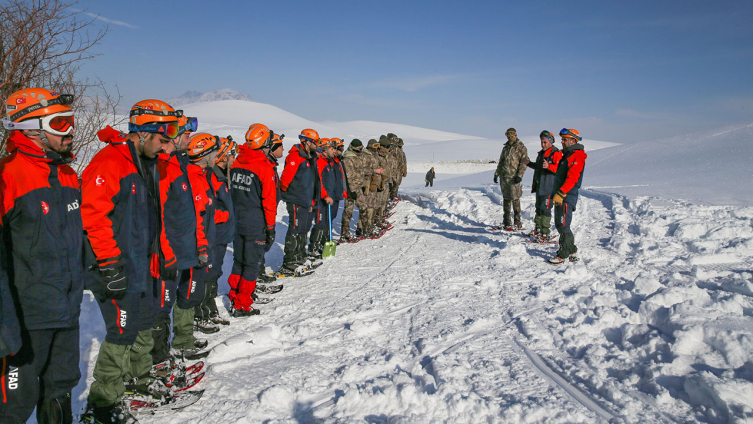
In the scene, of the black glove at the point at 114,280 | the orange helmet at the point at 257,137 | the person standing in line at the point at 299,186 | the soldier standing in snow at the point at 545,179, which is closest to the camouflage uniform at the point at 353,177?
the person standing in line at the point at 299,186

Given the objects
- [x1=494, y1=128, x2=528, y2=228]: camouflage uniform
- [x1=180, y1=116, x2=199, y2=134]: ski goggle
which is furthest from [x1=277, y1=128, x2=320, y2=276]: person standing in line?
A: [x1=494, y1=128, x2=528, y2=228]: camouflage uniform

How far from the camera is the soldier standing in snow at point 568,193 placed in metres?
6.83

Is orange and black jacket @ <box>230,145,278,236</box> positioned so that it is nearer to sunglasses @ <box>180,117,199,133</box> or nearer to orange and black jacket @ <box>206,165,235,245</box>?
orange and black jacket @ <box>206,165,235,245</box>

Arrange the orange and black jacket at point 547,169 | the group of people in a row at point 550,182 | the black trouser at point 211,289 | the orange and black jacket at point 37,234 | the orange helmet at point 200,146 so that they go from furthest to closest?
the orange and black jacket at point 547,169 → the group of people in a row at point 550,182 → the black trouser at point 211,289 → the orange helmet at point 200,146 → the orange and black jacket at point 37,234

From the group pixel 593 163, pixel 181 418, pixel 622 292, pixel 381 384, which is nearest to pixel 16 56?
pixel 181 418

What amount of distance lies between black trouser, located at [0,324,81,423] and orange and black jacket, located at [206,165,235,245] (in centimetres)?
211

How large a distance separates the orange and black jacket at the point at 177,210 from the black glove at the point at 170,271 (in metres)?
0.03

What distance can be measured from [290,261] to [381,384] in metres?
4.00

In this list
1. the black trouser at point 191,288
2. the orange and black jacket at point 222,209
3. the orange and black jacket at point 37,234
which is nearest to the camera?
the orange and black jacket at point 37,234

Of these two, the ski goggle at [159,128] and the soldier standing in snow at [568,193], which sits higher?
the ski goggle at [159,128]

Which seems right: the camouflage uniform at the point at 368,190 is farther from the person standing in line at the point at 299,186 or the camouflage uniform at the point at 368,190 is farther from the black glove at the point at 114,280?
the black glove at the point at 114,280

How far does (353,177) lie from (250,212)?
14.9 feet

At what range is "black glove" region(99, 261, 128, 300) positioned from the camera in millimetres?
2758

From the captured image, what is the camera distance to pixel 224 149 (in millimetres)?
4996
